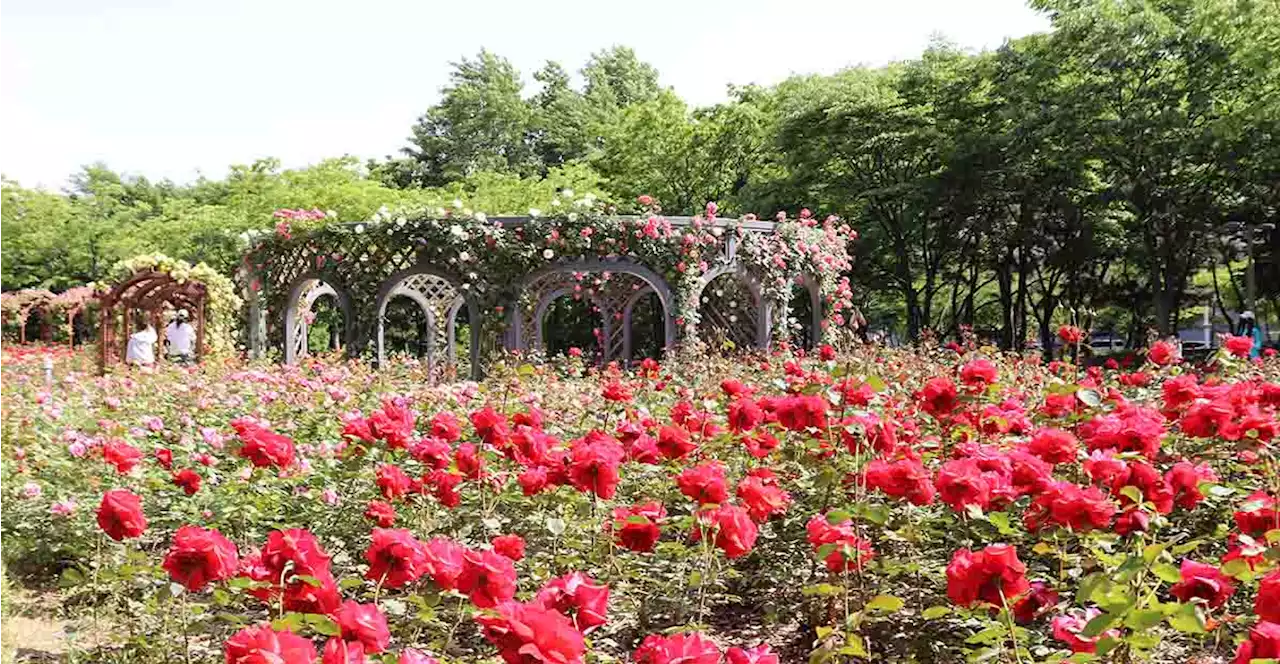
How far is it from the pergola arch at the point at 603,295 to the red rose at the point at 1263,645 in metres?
11.7

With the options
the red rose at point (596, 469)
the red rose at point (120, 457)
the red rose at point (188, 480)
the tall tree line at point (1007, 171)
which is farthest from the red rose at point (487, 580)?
the tall tree line at point (1007, 171)

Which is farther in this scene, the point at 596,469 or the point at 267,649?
the point at 596,469

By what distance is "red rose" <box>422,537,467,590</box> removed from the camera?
1791mm

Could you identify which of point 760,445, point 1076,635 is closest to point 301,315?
point 760,445

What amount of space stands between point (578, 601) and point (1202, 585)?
1010mm

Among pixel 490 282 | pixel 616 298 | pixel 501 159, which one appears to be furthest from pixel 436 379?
pixel 501 159

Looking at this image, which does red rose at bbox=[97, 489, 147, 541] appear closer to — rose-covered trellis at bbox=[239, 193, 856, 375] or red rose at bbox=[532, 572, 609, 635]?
red rose at bbox=[532, 572, 609, 635]

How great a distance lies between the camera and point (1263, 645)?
1367 millimetres

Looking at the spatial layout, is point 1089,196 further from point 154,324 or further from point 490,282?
point 154,324

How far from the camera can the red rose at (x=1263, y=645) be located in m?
1.35

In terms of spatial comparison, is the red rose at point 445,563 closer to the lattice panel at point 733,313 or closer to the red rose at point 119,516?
the red rose at point 119,516

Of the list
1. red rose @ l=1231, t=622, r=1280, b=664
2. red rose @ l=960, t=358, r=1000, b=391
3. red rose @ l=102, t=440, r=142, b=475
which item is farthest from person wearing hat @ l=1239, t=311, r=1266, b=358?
red rose @ l=1231, t=622, r=1280, b=664

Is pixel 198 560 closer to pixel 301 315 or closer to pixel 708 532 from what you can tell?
pixel 708 532

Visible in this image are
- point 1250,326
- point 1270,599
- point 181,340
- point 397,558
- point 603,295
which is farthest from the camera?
point 603,295
